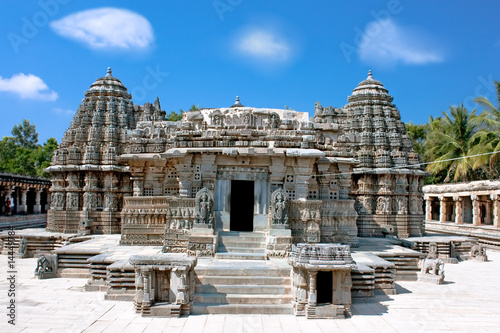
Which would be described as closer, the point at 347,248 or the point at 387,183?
the point at 347,248

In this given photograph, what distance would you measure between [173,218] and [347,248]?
547cm

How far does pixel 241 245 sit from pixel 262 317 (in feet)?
10.7

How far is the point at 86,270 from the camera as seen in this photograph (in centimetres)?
1195

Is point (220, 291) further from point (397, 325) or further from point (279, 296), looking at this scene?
point (397, 325)

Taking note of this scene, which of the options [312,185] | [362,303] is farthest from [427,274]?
[312,185]

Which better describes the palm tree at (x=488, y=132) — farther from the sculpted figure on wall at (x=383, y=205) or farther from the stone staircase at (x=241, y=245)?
the stone staircase at (x=241, y=245)

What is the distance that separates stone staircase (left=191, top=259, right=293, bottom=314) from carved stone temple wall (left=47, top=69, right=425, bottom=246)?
1.33 metres

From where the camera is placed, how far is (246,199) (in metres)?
14.2

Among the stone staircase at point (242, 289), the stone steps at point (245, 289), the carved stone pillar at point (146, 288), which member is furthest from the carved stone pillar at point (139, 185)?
the carved stone pillar at point (146, 288)

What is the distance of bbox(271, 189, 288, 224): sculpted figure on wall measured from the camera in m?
11.1

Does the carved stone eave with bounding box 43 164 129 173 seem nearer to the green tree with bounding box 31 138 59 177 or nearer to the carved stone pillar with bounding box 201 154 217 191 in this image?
the carved stone pillar with bounding box 201 154 217 191

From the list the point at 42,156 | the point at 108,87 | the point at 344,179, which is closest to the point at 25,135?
the point at 42,156

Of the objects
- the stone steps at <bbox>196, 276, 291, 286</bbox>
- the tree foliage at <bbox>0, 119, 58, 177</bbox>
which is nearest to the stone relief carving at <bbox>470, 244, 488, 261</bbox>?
the stone steps at <bbox>196, 276, 291, 286</bbox>

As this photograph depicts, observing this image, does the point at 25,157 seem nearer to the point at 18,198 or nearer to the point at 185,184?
the point at 18,198
